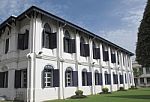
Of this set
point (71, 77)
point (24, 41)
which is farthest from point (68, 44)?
point (24, 41)

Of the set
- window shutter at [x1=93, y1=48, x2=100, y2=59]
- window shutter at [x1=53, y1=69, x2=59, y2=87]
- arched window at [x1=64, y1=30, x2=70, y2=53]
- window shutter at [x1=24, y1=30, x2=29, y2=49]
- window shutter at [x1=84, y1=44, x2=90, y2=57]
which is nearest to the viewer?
window shutter at [x1=53, y1=69, x2=59, y2=87]

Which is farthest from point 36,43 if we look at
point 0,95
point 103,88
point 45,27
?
point 103,88

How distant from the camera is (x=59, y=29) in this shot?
19500mm

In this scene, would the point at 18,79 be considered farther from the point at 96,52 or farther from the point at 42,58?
the point at 96,52

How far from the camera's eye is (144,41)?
19.1 m

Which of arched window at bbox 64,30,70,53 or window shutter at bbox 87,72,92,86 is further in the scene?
window shutter at bbox 87,72,92,86

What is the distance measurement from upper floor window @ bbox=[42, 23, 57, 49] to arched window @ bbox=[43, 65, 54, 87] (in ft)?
6.59

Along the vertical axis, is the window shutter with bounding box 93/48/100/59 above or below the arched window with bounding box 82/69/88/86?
above

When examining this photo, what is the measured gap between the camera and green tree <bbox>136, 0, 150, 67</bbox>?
61.8 ft

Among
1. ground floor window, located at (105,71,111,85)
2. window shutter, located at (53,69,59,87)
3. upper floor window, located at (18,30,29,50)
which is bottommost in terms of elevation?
Answer: ground floor window, located at (105,71,111,85)

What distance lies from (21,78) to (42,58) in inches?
112

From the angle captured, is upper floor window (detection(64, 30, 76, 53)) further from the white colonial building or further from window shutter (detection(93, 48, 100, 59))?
window shutter (detection(93, 48, 100, 59))

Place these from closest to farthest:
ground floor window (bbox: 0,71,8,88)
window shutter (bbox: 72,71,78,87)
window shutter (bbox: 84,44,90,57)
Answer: ground floor window (bbox: 0,71,8,88) → window shutter (bbox: 72,71,78,87) → window shutter (bbox: 84,44,90,57)

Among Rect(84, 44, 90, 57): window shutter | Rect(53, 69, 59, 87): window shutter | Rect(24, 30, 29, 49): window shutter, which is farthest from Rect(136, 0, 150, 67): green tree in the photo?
Rect(24, 30, 29, 49): window shutter
